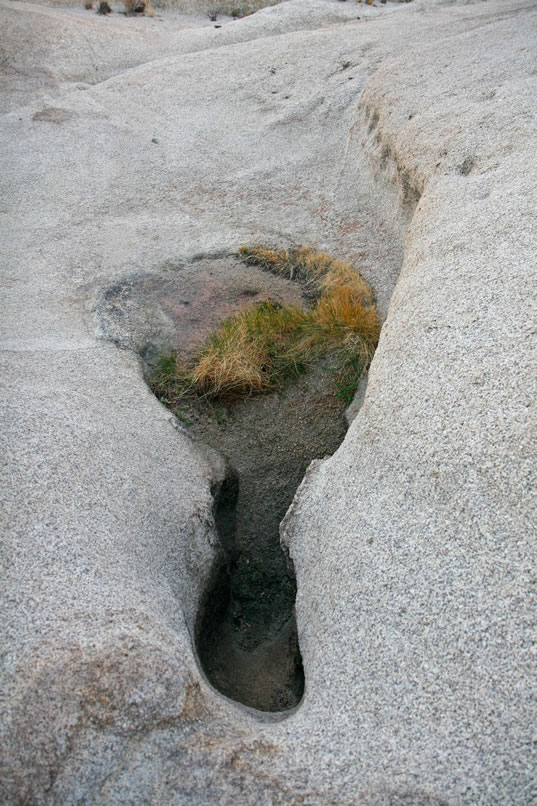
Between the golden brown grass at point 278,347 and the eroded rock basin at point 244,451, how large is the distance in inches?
3.6

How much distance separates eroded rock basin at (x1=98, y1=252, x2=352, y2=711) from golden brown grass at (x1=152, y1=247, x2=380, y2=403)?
0.09 metres

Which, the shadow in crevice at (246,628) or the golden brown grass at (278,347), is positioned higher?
the golden brown grass at (278,347)

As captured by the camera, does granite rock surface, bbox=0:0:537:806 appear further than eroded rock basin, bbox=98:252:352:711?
No

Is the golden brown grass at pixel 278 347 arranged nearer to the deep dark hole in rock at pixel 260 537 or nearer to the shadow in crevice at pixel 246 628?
the deep dark hole in rock at pixel 260 537

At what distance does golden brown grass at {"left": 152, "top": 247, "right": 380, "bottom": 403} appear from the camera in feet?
13.2

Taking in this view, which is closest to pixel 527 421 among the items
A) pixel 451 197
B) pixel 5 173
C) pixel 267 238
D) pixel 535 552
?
pixel 535 552

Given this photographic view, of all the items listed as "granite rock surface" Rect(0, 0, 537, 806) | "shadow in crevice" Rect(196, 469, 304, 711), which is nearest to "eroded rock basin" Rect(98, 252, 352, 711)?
"shadow in crevice" Rect(196, 469, 304, 711)

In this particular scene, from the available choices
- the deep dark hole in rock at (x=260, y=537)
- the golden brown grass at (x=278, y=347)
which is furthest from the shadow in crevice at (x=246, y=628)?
the golden brown grass at (x=278, y=347)

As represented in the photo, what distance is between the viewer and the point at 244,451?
149 inches

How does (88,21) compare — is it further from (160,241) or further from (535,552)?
(535,552)

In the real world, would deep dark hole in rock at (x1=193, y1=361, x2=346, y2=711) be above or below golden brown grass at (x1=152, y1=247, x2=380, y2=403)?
below

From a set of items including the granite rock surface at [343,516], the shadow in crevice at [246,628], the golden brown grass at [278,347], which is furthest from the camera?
the golden brown grass at [278,347]

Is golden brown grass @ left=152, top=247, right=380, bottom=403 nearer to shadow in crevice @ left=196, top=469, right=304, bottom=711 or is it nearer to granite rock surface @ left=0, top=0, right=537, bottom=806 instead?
granite rock surface @ left=0, top=0, right=537, bottom=806

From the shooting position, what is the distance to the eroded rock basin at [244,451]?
2764 millimetres
